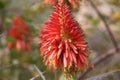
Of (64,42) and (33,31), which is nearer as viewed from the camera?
(64,42)

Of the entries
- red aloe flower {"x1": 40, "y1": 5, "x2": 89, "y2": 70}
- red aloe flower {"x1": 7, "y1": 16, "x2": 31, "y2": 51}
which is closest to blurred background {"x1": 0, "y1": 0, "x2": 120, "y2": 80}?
red aloe flower {"x1": 7, "y1": 16, "x2": 31, "y2": 51}

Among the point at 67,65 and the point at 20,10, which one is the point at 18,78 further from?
the point at 67,65

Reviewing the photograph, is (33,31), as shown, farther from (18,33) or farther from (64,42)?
(64,42)

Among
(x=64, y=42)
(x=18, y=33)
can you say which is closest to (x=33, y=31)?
(x=18, y=33)

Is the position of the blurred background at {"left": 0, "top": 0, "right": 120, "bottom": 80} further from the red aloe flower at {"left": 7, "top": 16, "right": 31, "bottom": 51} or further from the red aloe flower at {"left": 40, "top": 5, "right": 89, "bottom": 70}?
the red aloe flower at {"left": 40, "top": 5, "right": 89, "bottom": 70}

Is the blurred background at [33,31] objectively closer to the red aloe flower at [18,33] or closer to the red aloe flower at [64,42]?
the red aloe flower at [18,33]

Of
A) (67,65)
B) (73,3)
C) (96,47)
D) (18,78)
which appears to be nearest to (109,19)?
(96,47)

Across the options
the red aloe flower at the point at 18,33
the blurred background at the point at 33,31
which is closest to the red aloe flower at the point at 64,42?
the blurred background at the point at 33,31
